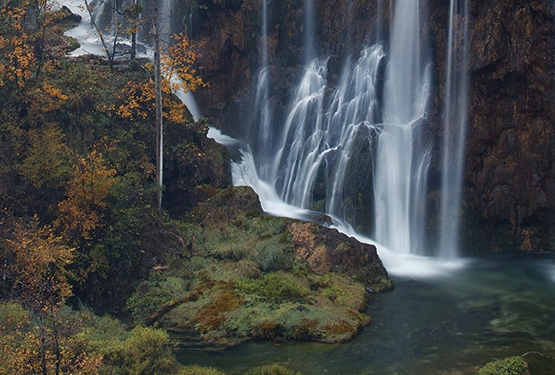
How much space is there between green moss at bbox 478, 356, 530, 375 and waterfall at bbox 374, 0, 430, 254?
423 inches

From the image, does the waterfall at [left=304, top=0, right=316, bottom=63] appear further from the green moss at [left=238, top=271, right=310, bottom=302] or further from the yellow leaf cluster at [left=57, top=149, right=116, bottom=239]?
the green moss at [left=238, top=271, right=310, bottom=302]

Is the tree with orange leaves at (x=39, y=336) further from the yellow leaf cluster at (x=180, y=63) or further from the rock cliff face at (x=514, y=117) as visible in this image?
the rock cliff face at (x=514, y=117)

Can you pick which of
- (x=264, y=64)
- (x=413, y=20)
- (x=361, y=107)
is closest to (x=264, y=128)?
(x=264, y=64)

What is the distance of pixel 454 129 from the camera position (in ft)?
78.5

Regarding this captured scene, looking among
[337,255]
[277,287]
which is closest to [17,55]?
[277,287]

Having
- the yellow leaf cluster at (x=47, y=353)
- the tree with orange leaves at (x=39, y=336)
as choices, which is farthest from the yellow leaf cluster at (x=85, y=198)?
the yellow leaf cluster at (x=47, y=353)

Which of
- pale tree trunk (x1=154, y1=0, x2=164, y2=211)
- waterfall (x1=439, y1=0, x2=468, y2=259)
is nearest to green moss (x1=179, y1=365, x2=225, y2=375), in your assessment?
pale tree trunk (x1=154, y1=0, x2=164, y2=211)

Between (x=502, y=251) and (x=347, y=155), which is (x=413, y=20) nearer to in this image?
(x=347, y=155)

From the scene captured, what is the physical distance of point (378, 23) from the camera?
88.9 feet

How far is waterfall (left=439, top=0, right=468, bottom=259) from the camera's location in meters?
23.4

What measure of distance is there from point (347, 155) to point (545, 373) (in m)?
13.2

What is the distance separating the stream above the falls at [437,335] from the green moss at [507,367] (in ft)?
1.66

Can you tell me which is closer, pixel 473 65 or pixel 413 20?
pixel 473 65

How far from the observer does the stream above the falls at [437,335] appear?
1310 cm
